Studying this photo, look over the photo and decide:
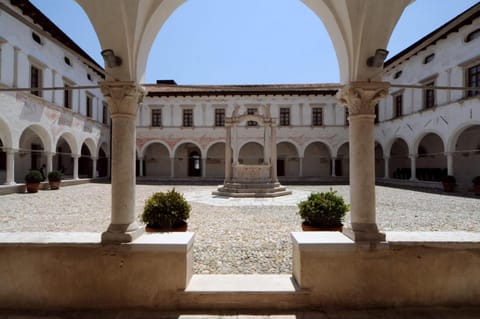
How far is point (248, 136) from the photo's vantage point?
76.6 feet

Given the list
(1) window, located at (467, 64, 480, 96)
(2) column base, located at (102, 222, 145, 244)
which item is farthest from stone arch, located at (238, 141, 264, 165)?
(2) column base, located at (102, 222, 145, 244)

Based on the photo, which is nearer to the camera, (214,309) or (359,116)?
(214,309)

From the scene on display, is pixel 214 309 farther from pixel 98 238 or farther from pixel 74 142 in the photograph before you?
pixel 74 142

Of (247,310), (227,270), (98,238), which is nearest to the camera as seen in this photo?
(247,310)

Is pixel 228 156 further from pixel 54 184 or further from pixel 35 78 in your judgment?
pixel 35 78

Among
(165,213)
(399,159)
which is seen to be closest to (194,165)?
(399,159)

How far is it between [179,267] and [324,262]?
5.47 feet

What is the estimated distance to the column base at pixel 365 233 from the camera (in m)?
2.88

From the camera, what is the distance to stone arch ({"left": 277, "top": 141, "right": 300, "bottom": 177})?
2488cm

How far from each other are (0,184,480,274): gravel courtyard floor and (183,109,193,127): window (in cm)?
1458

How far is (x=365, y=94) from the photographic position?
3.11m

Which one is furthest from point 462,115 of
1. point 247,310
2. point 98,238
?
point 98,238

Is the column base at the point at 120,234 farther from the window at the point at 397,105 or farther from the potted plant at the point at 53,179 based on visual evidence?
the window at the point at 397,105

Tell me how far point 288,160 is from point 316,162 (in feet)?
9.37
